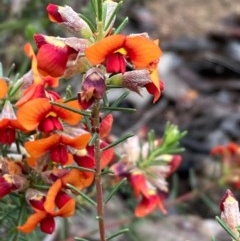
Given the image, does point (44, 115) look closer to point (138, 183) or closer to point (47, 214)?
point (47, 214)

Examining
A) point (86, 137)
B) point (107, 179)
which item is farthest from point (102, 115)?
point (107, 179)

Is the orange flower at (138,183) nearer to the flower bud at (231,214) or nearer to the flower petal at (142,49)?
the flower bud at (231,214)

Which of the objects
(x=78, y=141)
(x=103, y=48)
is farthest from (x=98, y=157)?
(x=103, y=48)

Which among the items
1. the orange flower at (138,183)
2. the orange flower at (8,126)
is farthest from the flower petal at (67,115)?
the orange flower at (138,183)

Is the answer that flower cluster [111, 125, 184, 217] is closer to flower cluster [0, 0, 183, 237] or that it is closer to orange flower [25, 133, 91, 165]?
flower cluster [0, 0, 183, 237]

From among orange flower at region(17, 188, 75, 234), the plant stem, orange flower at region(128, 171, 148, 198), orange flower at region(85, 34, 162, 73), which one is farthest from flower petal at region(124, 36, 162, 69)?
orange flower at region(128, 171, 148, 198)

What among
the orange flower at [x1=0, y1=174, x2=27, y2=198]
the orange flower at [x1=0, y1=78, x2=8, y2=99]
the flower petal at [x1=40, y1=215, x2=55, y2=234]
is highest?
the orange flower at [x1=0, y1=78, x2=8, y2=99]
